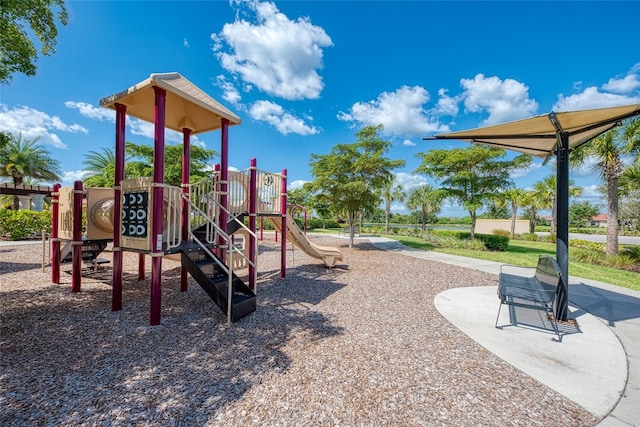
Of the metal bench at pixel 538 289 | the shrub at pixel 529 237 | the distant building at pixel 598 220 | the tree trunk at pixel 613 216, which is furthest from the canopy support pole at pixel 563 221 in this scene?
the distant building at pixel 598 220

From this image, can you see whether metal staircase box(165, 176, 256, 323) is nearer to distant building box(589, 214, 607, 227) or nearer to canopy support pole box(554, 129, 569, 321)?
canopy support pole box(554, 129, 569, 321)

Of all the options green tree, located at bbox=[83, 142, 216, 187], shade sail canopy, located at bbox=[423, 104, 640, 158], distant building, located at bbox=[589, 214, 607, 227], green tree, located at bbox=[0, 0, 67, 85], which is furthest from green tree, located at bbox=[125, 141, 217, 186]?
distant building, located at bbox=[589, 214, 607, 227]

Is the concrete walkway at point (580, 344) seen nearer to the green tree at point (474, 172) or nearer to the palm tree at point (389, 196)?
the green tree at point (474, 172)

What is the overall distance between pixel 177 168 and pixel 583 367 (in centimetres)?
1587

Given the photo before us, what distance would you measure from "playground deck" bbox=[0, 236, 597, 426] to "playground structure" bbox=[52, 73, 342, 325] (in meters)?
0.61

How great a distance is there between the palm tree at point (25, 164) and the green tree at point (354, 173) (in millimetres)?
25862

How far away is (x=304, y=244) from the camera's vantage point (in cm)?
860

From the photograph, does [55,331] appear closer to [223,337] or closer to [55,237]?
[223,337]

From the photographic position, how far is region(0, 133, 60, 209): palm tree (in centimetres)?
2231

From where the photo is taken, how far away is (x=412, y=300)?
18.7ft

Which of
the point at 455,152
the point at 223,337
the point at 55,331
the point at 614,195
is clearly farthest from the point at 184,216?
the point at 614,195

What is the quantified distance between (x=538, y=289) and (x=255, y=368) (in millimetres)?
4654

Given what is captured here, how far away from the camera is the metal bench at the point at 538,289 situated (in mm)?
4172

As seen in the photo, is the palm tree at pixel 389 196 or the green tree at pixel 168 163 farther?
the palm tree at pixel 389 196
